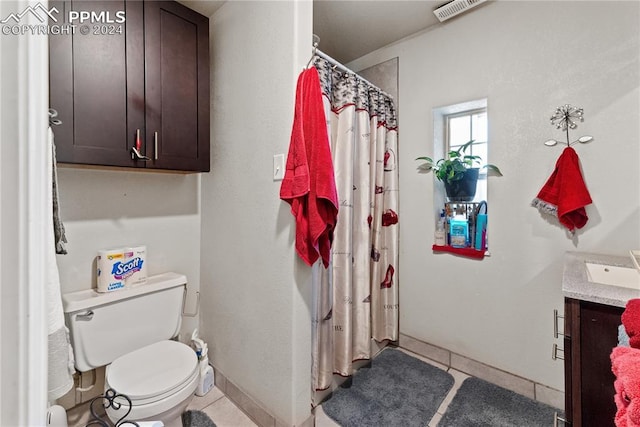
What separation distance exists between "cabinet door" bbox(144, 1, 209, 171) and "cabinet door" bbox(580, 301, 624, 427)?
1.80 meters

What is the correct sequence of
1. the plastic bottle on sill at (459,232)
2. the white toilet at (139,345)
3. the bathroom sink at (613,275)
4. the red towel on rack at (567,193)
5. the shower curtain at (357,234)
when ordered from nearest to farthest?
the bathroom sink at (613,275)
the white toilet at (139,345)
the red towel on rack at (567,193)
the shower curtain at (357,234)
the plastic bottle on sill at (459,232)

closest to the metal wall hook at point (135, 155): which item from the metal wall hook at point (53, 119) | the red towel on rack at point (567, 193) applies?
the metal wall hook at point (53, 119)

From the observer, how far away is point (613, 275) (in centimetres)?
113

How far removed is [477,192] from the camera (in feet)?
6.31

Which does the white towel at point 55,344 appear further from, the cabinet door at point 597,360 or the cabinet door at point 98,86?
the cabinet door at point 597,360

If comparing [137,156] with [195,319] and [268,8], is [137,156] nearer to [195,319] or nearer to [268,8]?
[268,8]

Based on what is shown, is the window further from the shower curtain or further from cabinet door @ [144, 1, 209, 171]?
cabinet door @ [144, 1, 209, 171]

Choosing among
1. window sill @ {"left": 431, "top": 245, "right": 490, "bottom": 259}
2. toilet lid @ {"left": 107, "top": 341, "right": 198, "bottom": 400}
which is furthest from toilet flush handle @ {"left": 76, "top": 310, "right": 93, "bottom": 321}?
window sill @ {"left": 431, "top": 245, "right": 490, "bottom": 259}

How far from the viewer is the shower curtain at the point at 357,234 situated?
1.55 meters

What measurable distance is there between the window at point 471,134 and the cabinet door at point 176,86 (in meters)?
1.68

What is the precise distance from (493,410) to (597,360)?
0.91 metres

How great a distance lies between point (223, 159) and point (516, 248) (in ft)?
5.98

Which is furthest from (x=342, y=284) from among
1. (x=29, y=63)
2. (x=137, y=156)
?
(x=29, y=63)

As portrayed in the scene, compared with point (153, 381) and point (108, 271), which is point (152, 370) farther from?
point (108, 271)
